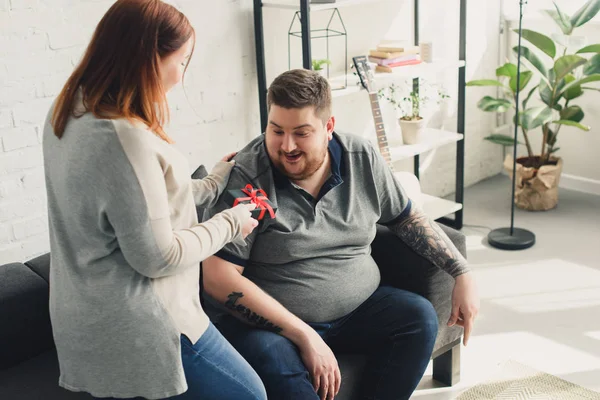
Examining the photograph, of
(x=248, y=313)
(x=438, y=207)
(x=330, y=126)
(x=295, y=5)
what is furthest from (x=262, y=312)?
(x=438, y=207)

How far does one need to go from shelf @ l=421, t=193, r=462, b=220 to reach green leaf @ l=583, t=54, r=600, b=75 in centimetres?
86

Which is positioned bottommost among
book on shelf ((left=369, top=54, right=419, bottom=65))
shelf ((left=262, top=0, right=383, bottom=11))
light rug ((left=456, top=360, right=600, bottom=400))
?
light rug ((left=456, top=360, right=600, bottom=400))

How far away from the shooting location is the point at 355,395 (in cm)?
200

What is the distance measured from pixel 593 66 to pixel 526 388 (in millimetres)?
1804

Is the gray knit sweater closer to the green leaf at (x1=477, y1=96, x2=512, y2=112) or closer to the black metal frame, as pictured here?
the black metal frame

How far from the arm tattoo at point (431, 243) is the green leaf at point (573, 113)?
1796 millimetres

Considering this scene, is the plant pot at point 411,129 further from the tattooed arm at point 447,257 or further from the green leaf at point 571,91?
the tattooed arm at point 447,257

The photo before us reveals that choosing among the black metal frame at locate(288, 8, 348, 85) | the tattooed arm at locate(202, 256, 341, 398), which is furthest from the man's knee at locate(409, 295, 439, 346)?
the black metal frame at locate(288, 8, 348, 85)

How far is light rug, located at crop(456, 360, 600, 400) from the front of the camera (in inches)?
93.1

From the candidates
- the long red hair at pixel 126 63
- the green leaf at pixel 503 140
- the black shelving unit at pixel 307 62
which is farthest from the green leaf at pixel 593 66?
the long red hair at pixel 126 63

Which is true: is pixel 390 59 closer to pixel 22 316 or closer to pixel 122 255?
pixel 22 316

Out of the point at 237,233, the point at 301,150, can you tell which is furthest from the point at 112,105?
the point at 301,150

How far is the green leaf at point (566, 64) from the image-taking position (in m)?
3.46

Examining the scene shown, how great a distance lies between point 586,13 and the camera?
3.50 metres
